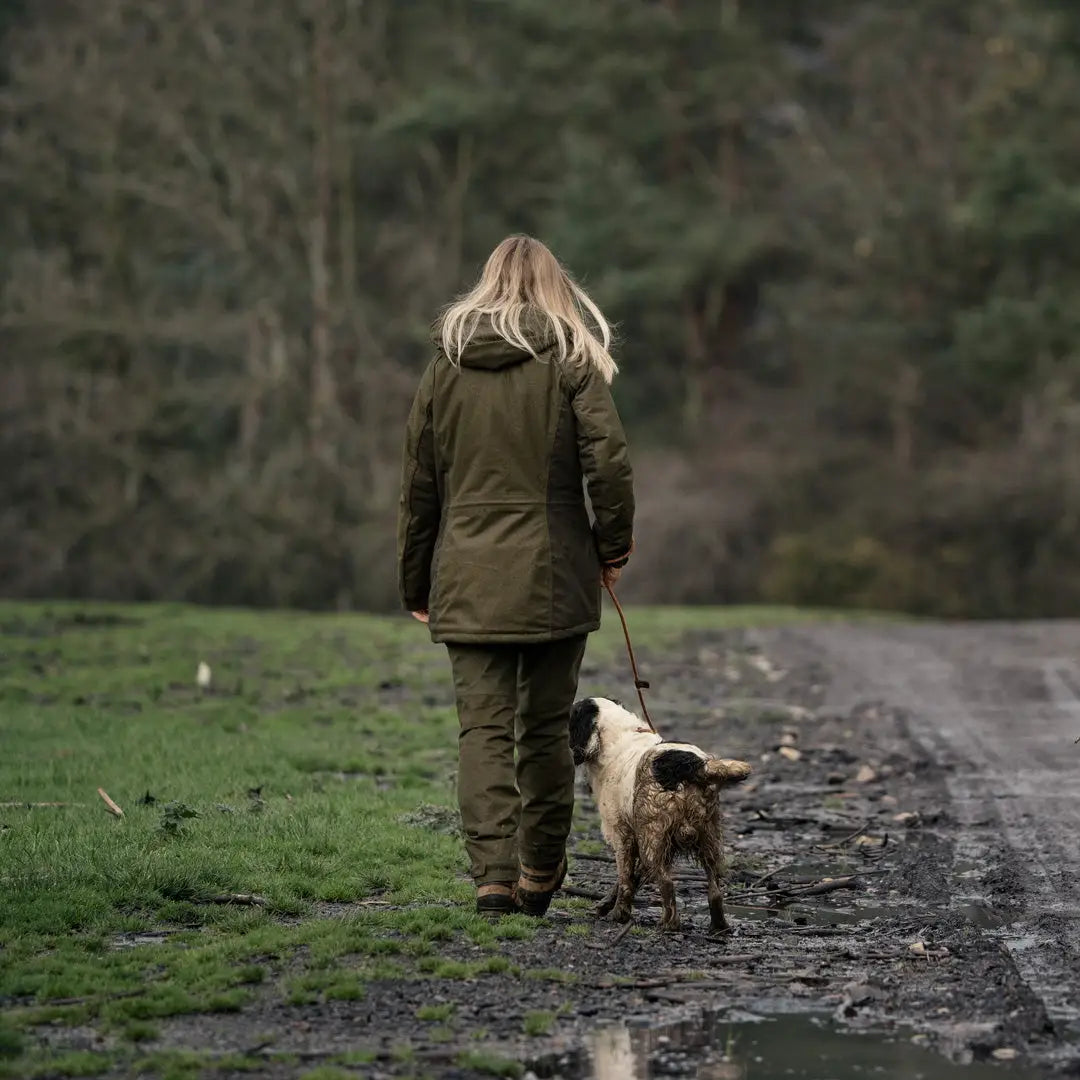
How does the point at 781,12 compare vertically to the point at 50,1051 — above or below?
above

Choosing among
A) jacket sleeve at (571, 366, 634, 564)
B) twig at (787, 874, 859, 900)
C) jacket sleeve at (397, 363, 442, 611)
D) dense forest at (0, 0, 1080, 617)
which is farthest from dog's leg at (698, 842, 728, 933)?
dense forest at (0, 0, 1080, 617)

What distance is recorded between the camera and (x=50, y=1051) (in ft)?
15.3

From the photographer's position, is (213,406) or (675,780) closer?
(675,780)

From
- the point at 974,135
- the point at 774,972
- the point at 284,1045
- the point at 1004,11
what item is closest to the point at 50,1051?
the point at 284,1045

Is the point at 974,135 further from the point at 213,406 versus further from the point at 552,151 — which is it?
the point at 213,406

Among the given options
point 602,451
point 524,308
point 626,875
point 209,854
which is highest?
Answer: point 524,308

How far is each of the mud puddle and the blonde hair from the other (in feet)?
8.06

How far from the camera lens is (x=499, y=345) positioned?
6.41m

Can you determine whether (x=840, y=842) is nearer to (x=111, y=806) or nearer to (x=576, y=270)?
(x=111, y=806)

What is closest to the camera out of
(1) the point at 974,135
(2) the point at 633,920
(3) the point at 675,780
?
(3) the point at 675,780

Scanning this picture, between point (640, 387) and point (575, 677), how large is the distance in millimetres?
32098

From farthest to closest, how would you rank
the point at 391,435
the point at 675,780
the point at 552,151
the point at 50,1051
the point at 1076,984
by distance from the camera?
the point at 552,151, the point at 391,435, the point at 675,780, the point at 1076,984, the point at 50,1051

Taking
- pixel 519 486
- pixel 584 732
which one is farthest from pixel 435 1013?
pixel 519 486

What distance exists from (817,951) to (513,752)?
52.2 inches
